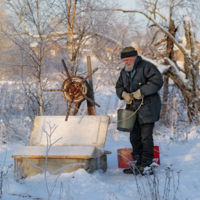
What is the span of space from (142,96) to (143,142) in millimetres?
655

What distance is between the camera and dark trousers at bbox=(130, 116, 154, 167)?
3.62m

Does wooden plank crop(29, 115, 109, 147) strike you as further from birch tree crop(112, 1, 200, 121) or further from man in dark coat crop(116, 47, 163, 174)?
birch tree crop(112, 1, 200, 121)

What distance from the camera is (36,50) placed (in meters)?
6.66

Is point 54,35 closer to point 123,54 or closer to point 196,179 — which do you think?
point 123,54

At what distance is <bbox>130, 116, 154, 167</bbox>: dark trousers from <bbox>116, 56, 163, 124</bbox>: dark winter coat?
0.47 feet

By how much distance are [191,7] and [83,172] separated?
7.47m

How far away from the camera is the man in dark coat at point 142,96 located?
3572mm

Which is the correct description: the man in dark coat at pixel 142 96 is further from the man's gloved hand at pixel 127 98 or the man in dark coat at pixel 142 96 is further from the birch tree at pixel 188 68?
the birch tree at pixel 188 68

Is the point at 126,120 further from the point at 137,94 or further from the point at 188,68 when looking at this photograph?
the point at 188,68

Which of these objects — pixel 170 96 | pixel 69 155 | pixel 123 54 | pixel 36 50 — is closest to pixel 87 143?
pixel 69 155

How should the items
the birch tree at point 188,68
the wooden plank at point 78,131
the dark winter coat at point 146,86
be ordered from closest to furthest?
1. the dark winter coat at point 146,86
2. the wooden plank at point 78,131
3. the birch tree at point 188,68

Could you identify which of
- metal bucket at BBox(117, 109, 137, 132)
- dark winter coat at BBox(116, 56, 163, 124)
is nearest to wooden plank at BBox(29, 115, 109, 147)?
metal bucket at BBox(117, 109, 137, 132)

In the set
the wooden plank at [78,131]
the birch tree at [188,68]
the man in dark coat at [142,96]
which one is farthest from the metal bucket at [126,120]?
the birch tree at [188,68]

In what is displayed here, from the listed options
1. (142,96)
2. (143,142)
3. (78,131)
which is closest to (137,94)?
(142,96)
